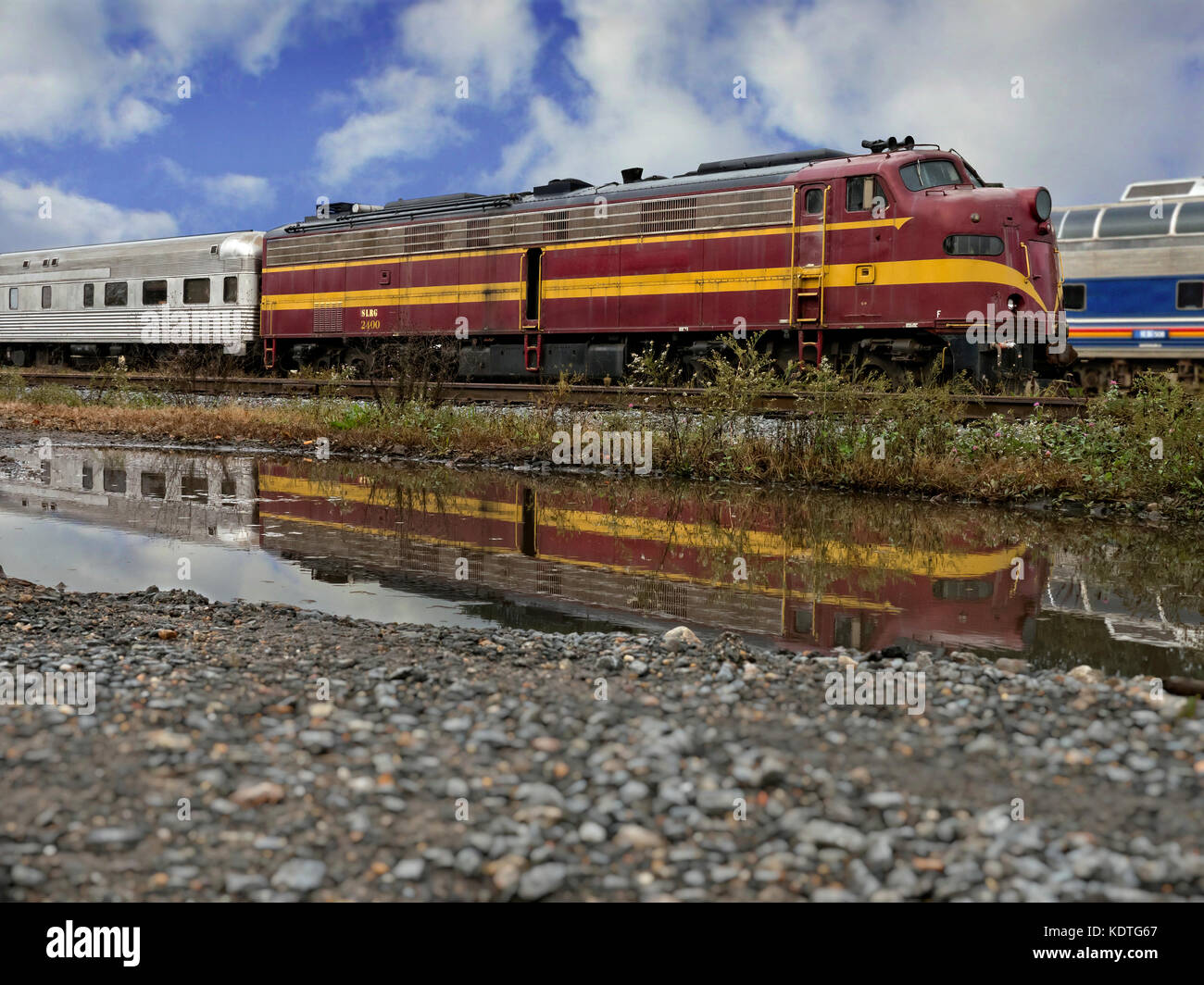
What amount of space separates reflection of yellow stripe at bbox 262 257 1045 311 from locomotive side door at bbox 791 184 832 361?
0.18 m

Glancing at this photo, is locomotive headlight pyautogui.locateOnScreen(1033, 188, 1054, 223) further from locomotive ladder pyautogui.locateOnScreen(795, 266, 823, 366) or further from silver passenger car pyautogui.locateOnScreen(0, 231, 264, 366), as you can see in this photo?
silver passenger car pyautogui.locateOnScreen(0, 231, 264, 366)

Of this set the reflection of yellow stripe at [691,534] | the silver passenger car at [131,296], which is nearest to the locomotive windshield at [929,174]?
the reflection of yellow stripe at [691,534]

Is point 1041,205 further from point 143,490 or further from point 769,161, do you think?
point 143,490

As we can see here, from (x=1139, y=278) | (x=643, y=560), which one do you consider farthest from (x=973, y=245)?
(x=643, y=560)

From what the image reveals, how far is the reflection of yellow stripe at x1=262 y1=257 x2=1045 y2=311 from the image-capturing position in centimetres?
1525

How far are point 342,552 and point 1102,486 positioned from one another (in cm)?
728

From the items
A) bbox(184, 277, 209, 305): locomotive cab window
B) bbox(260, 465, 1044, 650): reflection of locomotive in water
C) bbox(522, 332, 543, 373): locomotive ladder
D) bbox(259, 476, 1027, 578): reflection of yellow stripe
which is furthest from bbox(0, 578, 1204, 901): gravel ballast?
bbox(184, 277, 209, 305): locomotive cab window

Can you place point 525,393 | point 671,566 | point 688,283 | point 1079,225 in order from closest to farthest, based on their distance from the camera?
point 671,566 → point 525,393 → point 688,283 → point 1079,225

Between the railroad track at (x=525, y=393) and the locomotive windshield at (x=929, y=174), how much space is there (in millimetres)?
3388

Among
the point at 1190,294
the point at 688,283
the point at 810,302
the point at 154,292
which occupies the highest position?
the point at 154,292

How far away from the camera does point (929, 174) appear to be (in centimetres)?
1595

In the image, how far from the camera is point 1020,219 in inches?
603

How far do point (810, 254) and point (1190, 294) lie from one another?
8.57 m

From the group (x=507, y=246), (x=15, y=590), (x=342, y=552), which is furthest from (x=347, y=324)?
(x=15, y=590)
